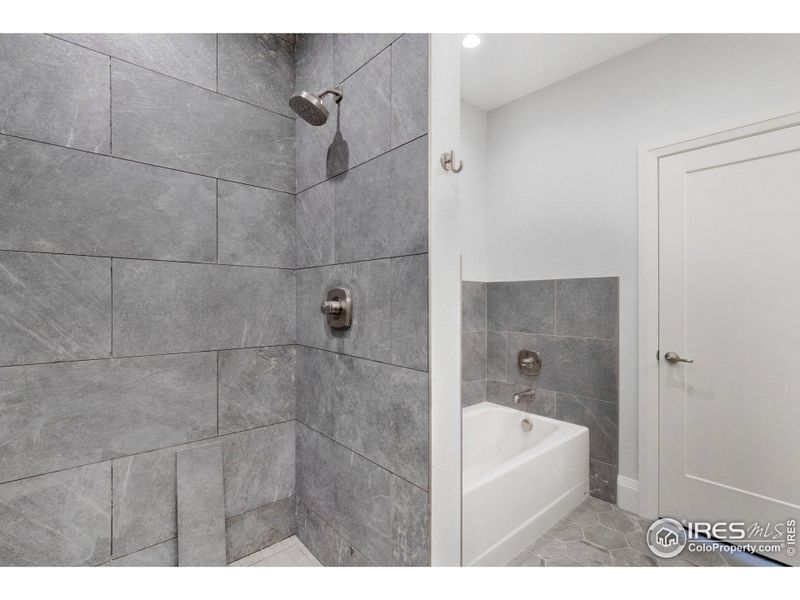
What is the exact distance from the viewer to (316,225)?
1486 mm

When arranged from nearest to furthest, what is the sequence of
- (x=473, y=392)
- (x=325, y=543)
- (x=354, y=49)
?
1. (x=354, y=49)
2. (x=325, y=543)
3. (x=473, y=392)

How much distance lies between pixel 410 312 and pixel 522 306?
167cm

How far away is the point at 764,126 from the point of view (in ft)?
5.46

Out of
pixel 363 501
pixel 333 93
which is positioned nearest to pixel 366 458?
pixel 363 501

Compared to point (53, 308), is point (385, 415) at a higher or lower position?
lower

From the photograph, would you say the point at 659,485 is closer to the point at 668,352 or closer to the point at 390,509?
the point at 668,352

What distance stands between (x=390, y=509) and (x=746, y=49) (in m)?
2.51

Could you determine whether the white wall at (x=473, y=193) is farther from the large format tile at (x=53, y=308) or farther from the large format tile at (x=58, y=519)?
the large format tile at (x=58, y=519)

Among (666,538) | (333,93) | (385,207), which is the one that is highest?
(333,93)

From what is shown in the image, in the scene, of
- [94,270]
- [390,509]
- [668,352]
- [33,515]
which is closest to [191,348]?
[94,270]

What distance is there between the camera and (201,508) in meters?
1.33

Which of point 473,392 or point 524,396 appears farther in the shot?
point 473,392

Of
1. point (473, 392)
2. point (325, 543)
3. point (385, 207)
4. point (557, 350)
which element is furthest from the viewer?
point (473, 392)

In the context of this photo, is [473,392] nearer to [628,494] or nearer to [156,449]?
[628,494]
